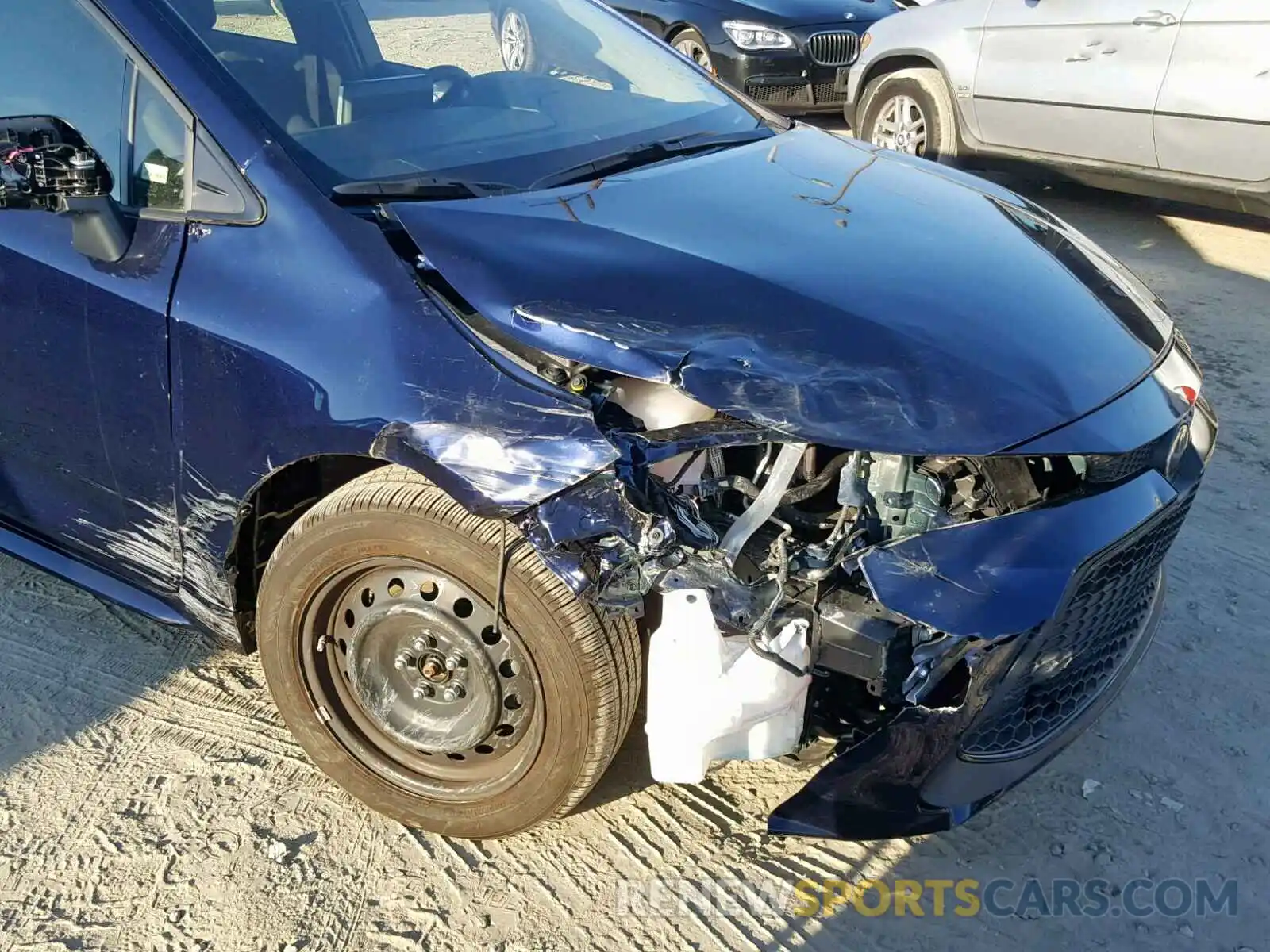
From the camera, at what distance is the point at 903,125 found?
7.16 meters

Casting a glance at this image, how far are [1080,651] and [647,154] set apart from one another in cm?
157

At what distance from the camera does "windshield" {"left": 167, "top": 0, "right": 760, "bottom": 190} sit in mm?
2402

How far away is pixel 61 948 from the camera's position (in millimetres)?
2125

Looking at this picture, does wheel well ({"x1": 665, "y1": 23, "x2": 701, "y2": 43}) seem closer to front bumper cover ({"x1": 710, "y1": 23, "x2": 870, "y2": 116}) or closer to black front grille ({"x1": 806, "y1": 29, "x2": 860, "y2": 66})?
front bumper cover ({"x1": 710, "y1": 23, "x2": 870, "y2": 116})

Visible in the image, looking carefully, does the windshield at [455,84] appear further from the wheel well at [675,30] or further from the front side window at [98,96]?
the wheel well at [675,30]

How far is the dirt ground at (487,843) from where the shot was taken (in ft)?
7.18

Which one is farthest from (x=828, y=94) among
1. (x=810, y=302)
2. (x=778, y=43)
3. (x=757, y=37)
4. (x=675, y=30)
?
(x=810, y=302)

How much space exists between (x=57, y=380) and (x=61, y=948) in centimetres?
120

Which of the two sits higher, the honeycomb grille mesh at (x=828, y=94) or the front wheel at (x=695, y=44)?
the front wheel at (x=695, y=44)

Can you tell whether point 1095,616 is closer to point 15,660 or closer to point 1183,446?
point 1183,446

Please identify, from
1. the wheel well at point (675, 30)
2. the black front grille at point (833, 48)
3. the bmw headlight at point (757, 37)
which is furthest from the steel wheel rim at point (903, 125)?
the wheel well at point (675, 30)

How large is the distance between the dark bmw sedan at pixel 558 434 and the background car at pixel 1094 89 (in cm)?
369

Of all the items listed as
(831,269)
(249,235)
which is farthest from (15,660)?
(831,269)

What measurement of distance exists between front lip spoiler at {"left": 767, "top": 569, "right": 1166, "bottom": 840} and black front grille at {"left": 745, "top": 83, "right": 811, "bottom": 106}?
6.70m
